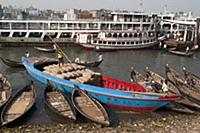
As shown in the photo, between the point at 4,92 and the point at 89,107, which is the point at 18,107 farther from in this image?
the point at 89,107

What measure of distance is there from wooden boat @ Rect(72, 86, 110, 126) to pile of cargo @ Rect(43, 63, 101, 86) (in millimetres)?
1624

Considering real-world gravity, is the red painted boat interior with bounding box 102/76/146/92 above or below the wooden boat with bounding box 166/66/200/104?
above

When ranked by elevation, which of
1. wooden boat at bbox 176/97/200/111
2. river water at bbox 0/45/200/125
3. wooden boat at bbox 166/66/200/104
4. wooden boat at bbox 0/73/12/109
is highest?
wooden boat at bbox 0/73/12/109

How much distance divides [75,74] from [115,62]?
66.7 feet

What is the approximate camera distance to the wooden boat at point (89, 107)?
61.6 ft

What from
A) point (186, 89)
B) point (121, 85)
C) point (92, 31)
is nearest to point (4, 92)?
point (121, 85)

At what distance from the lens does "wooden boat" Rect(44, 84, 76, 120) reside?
19625 mm

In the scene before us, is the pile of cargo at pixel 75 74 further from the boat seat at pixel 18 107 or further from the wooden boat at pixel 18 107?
the boat seat at pixel 18 107

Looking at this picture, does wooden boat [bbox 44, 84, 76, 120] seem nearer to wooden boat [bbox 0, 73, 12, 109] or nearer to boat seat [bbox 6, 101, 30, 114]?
boat seat [bbox 6, 101, 30, 114]

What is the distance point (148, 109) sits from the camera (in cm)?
2200

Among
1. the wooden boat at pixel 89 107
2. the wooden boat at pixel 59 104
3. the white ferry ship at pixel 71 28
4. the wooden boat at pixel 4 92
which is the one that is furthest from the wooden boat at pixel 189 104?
the white ferry ship at pixel 71 28

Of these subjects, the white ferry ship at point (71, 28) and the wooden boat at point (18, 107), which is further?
the white ferry ship at point (71, 28)

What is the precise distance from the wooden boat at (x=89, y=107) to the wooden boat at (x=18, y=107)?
130 inches

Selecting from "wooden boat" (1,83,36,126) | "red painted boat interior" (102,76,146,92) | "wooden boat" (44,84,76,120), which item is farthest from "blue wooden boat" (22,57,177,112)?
"wooden boat" (1,83,36,126)
